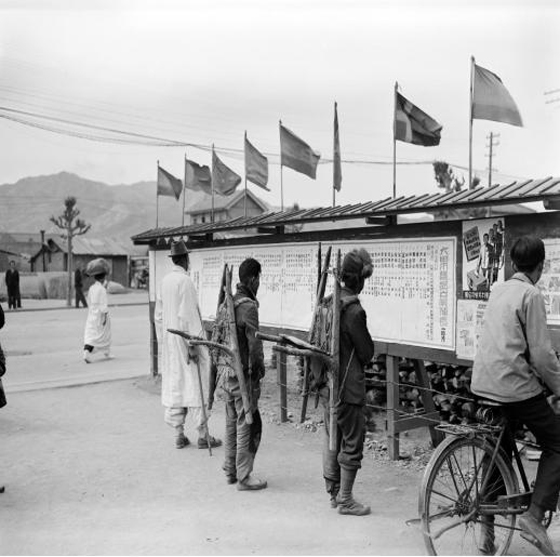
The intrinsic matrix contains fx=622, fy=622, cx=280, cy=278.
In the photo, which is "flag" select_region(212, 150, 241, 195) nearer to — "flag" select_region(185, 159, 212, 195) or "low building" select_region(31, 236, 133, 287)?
"flag" select_region(185, 159, 212, 195)

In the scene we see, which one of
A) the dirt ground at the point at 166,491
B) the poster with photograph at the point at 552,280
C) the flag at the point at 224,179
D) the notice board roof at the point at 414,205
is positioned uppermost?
the flag at the point at 224,179

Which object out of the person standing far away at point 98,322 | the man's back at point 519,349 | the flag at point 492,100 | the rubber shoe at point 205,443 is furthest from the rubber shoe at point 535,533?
the person standing far away at point 98,322

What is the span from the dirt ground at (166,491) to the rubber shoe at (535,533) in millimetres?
391

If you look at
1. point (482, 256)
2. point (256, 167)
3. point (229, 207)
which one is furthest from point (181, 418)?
point (229, 207)

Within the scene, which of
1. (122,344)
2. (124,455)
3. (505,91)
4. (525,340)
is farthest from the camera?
(122,344)

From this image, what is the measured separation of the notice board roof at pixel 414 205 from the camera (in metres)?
4.40

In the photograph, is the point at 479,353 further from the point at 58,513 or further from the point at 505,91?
the point at 505,91

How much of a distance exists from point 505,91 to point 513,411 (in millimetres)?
4855

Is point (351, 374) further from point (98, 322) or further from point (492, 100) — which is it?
point (98, 322)

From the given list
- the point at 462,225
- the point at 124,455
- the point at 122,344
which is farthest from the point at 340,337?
the point at 122,344

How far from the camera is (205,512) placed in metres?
4.46

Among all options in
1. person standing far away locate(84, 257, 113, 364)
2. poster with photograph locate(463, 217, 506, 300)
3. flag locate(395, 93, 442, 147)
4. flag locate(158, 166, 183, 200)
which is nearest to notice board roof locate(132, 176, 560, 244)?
poster with photograph locate(463, 217, 506, 300)

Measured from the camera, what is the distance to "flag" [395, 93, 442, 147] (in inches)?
328

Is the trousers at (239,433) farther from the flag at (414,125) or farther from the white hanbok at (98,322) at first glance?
the white hanbok at (98,322)
